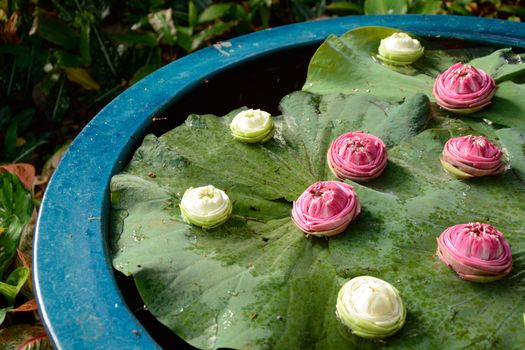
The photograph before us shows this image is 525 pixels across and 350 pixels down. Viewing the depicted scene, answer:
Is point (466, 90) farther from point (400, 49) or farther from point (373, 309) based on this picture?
point (373, 309)

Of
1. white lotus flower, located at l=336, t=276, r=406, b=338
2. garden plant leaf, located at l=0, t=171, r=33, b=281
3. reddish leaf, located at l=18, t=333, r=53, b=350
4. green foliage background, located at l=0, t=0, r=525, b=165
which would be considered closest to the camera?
white lotus flower, located at l=336, t=276, r=406, b=338

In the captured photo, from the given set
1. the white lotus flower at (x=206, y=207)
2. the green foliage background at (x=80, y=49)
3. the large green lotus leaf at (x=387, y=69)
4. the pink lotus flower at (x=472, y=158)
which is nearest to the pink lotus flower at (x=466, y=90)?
the large green lotus leaf at (x=387, y=69)

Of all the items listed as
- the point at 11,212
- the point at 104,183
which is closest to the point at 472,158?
the point at 104,183

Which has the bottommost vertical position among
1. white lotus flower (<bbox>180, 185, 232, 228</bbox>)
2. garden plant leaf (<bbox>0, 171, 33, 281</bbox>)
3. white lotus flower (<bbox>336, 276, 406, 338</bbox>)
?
garden plant leaf (<bbox>0, 171, 33, 281</bbox>)

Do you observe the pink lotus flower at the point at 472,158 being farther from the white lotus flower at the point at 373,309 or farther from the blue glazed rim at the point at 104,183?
the blue glazed rim at the point at 104,183

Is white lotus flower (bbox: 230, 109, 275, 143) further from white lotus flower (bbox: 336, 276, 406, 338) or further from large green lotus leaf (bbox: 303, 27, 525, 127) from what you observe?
white lotus flower (bbox: 336, 276, 406, 338)

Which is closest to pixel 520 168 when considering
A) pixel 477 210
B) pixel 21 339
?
pixel 477 210

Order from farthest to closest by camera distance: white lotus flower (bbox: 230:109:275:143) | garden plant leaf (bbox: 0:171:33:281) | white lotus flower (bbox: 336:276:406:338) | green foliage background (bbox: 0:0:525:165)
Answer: green foliage background (bbox: 0:0:525:165) < garden plant leaf (bbox: 0:171:33:281) < white lotus flower (bbox: 230:109:275:143) < white lotus flower (bbox: 336:276:406:338)

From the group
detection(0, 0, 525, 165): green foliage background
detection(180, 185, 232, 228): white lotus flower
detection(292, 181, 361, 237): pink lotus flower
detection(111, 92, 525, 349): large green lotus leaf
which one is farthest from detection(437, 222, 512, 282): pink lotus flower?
detection(0, 0, 525, 165): green foliage background
